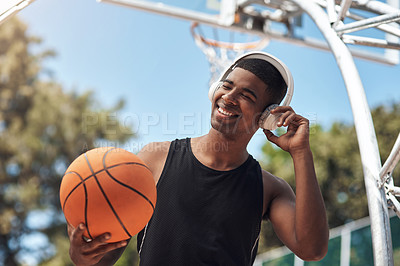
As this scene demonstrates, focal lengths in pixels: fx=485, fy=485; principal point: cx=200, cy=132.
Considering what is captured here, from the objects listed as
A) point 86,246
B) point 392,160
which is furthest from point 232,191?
point 392,160

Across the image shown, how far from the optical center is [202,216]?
2688mm

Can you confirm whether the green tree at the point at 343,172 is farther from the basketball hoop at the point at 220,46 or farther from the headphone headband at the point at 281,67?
the headphone headband at the point at 281,67

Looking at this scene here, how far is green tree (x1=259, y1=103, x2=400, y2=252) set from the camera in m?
18.6

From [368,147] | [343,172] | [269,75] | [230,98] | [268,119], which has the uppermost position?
[269,75]

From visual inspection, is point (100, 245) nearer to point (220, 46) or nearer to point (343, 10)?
point (343, 10)

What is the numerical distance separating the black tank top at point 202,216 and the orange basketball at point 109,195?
20 cm

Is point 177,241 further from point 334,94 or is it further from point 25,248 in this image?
point 334,94

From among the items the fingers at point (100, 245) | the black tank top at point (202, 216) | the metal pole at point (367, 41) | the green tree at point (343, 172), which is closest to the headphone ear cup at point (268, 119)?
the black tank top at point (202, 216)

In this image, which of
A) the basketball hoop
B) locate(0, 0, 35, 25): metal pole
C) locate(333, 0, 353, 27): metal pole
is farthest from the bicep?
the basketball hoop

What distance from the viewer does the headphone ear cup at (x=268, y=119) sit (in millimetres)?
2682

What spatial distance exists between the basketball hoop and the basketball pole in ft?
17.7

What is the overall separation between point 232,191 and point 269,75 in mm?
719

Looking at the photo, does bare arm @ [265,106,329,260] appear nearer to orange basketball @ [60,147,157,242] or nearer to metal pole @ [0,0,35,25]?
orange basketball @ [60,147,157,242]

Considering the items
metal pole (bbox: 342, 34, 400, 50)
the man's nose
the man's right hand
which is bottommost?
the man's right hand
